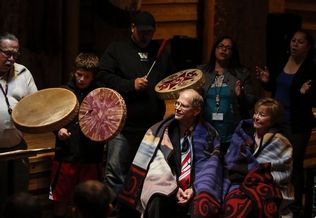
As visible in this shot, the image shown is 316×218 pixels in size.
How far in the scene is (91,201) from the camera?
3316mm

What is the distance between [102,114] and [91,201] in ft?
5.17

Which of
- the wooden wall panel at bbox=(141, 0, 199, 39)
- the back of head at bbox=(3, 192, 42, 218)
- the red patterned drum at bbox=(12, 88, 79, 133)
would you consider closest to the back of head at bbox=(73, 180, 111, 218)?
the back of head at bbox=(3, 192, 42, 218)

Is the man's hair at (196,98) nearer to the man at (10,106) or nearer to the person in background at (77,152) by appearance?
the person in background at (77,152)

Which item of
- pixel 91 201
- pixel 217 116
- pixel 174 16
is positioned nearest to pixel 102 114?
pixel 217 116

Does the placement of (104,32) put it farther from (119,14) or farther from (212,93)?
(212,93)

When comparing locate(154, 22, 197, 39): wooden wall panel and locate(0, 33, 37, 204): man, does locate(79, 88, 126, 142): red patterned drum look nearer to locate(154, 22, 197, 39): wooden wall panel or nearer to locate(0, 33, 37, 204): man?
locate(0, 33, 37, 204): man

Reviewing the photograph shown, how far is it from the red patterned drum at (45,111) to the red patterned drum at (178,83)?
2.05 ft

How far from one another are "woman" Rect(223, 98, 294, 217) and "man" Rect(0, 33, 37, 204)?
126cm

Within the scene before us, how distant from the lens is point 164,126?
4.82 m

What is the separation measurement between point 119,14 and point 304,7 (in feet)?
10.1

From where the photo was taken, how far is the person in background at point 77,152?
4898 millimetres

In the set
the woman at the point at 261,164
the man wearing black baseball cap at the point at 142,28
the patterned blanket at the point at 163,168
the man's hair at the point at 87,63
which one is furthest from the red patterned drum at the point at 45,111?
the woman at the point at 261,164

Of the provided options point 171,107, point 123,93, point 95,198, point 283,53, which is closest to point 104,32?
point 171,107

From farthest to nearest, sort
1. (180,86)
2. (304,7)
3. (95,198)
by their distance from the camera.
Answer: (304,7), (180,86), (95,198)
